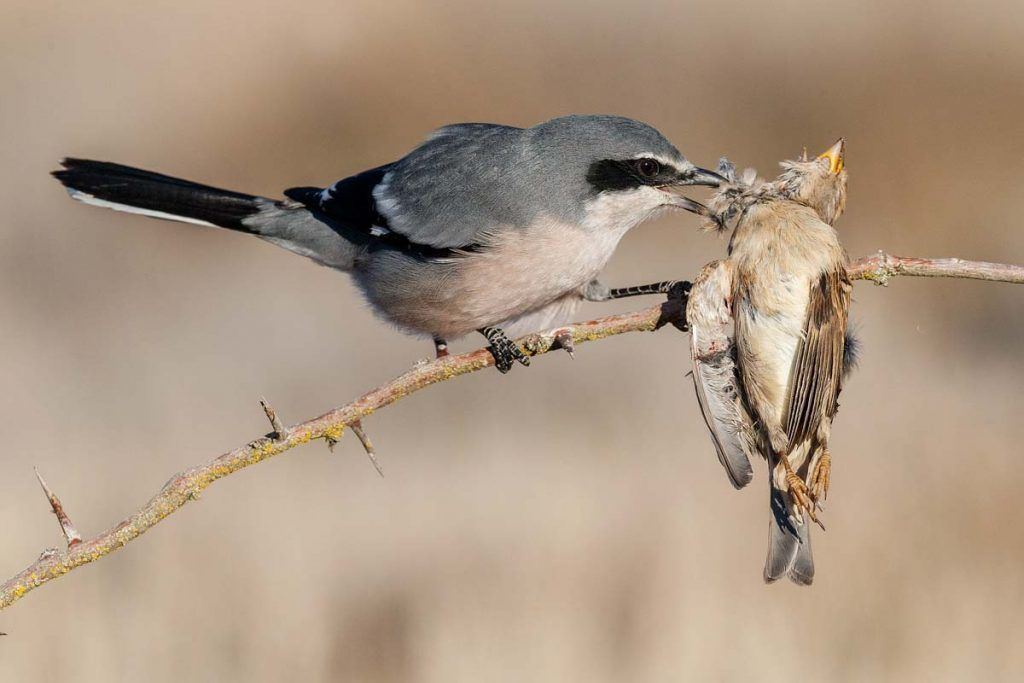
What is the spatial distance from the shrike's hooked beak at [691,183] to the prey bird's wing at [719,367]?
92 cm

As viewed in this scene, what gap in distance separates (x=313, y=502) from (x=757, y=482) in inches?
129

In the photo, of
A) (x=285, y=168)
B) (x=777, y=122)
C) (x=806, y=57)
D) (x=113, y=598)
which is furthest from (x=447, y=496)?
(x=806, y=57)

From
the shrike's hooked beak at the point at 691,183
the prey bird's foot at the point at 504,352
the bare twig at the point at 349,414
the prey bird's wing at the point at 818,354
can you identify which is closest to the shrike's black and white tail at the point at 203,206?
the prey bird's foot at the point at 504,352

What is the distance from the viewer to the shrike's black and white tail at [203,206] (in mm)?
5359

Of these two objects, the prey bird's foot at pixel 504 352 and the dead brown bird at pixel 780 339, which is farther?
the prey bird's foot at pixel 504 352

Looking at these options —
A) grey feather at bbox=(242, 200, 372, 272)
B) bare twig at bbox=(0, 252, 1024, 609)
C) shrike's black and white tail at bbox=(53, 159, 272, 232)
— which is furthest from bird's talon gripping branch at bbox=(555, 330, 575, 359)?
shrike's black and white tail at bbox=(53, 159, 272, 232)

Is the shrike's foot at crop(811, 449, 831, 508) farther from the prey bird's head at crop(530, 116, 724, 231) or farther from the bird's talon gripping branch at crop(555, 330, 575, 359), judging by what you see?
the prey bird's head at crop(530, 116, 724, 231)

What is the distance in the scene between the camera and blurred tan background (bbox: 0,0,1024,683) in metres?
7.29

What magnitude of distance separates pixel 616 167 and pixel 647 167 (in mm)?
144

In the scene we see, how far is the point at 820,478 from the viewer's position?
11.2 ft

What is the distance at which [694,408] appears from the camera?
9.07 metres

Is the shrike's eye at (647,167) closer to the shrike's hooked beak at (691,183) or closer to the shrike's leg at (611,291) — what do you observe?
the shrike's hooked beak at (691,183)

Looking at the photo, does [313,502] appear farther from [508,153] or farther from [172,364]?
[508,153]

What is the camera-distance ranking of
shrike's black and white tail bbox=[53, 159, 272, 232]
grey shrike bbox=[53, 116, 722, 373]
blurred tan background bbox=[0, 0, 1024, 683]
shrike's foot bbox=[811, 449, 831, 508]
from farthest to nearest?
blurred tan background bbox=[0, 0, 1024, 683], shrike's black and white tail bbox=[53, 159, 272, 232], grey shrike bbox=[53, 116, 722, 373], shrike's foot bbox=[811, 449, 831, 508]
